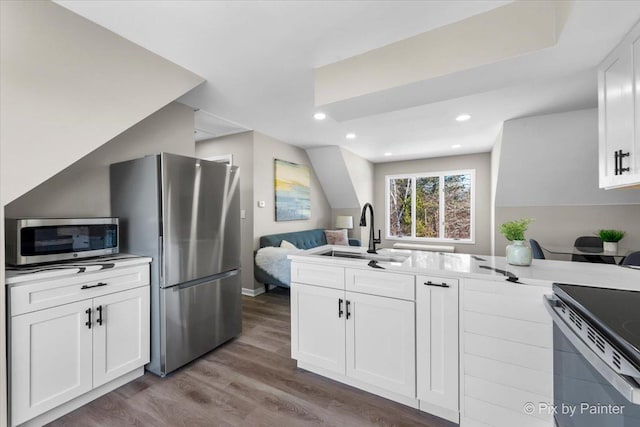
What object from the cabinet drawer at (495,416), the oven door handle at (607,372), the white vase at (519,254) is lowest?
the cabinet drawer at (495,416)

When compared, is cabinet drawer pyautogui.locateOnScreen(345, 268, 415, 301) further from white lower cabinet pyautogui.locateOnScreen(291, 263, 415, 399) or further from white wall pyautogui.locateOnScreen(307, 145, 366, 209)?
white wall pyautogui.locateOnScreen(307, 145, 366, 209)

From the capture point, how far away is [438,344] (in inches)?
63.2

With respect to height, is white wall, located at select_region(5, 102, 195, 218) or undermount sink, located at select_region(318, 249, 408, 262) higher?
white wall, located at select_region(5, 102, 195, 218)

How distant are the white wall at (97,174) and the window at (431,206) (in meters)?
5.15

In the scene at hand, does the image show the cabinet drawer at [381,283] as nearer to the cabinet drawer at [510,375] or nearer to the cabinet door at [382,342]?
the cabinet door at [382,342]

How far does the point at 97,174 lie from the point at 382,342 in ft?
8.93

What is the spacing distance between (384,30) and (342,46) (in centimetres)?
34

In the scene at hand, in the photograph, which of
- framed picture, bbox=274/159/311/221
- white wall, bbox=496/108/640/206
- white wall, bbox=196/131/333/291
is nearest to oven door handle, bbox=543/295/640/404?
white wall, bbox=496/108/640/206

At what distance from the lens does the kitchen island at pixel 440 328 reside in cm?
136

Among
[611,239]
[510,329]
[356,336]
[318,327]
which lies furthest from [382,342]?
[611,239]

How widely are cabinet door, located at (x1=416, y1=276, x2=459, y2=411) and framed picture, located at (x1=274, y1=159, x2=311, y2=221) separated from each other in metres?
3.38

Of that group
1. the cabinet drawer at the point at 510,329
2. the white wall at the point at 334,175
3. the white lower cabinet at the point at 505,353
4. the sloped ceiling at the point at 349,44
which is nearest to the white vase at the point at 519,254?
the white lower cabinet at the point at 505,353

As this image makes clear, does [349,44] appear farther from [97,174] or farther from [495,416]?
[495,416]

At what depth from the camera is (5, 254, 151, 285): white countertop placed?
154cm
